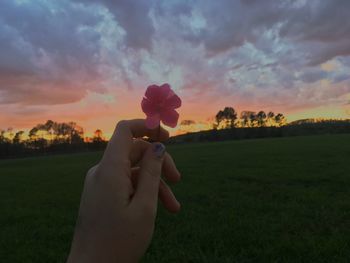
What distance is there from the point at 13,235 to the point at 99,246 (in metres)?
7.34

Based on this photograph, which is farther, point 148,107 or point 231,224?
point 231,224

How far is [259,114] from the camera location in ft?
407

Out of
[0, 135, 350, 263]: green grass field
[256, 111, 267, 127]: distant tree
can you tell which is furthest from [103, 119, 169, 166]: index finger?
[256, 111, 267, 127]: distant tree

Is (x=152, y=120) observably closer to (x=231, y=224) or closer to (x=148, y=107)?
(x=148, y=107)

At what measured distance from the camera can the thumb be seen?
1463 millimetres

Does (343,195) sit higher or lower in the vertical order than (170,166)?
lower

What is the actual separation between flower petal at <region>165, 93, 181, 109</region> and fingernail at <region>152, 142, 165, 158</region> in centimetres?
21

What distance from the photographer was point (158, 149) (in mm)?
1479

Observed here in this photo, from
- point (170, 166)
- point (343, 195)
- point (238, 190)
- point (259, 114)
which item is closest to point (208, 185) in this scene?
point (238, 190)

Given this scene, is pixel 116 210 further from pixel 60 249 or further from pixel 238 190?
pixel 238 190

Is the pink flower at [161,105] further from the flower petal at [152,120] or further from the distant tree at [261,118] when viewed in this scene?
the distant tree at [261,118]

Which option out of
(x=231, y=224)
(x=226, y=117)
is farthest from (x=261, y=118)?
(x=231, y=224)

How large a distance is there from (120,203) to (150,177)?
0.49 feet

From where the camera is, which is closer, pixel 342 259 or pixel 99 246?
pixel 99 246
